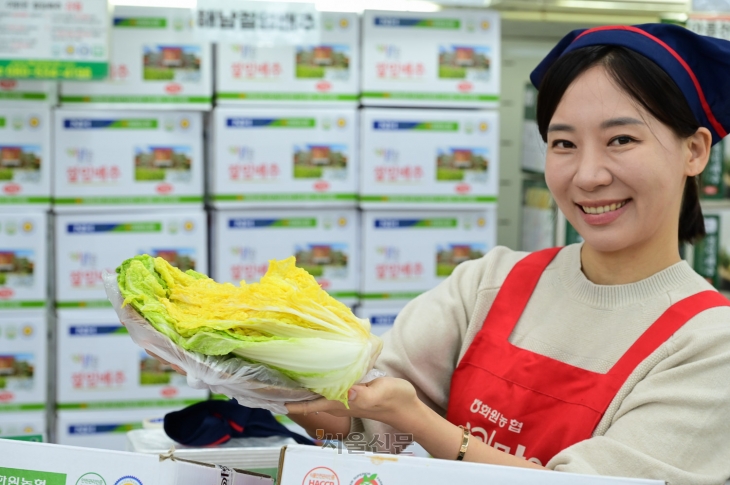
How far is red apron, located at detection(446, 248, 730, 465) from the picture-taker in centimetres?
128

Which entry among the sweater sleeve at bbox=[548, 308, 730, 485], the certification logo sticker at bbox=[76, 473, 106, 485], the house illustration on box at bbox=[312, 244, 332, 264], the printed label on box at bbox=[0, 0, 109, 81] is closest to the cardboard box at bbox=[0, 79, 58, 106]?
the printed label on box at bbox=[0, 0, 109, 81]

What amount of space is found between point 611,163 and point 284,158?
2.26m

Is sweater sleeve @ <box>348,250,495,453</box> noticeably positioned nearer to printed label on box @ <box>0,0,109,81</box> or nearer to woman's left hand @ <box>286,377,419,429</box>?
woman's left hand @ <box>286,377,419,429</box>

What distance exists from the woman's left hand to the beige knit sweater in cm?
23

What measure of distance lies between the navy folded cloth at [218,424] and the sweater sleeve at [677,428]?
828 mm

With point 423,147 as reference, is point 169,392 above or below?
below

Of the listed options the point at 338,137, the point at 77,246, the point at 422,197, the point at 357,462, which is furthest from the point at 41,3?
the point at 357,462

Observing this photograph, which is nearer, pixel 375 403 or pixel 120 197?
pixel 375 403

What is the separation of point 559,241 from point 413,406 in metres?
2.36

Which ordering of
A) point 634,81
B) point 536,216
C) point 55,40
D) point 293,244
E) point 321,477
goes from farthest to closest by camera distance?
1. point 536,216
2. point 293,244
3. point 55,40
4. point 634,81
5. point 321,477

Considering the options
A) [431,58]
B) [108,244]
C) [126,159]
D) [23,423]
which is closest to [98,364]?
[23,423]

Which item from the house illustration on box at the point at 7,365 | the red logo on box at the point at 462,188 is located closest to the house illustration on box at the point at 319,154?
the red logo on box at the point at 462,188

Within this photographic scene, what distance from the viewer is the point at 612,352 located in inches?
52.1

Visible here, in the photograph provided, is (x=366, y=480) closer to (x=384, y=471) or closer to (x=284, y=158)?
(x=384, y=471)
